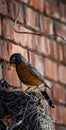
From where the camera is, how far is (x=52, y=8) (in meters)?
4.20

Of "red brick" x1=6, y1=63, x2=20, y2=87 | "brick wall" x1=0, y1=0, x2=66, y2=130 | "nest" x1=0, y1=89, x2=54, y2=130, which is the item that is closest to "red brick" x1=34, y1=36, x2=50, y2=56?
"brick wall" x1=0, y1=0, x2=66, y2=130

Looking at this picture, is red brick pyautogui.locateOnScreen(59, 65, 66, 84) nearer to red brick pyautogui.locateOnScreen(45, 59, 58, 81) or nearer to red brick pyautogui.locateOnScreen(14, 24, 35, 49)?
red brick pyautogui.locateOnScreen(45, 59, 58, 81)

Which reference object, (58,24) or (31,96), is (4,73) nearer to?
(31,96)

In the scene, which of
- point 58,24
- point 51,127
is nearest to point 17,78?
point 51,127

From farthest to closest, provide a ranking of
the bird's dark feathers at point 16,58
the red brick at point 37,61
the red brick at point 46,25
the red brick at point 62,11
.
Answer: the red brick at point 62,11, the red brick at point 46,25, the red brick at point 37,61, the bird's dark feathers at point 16,58

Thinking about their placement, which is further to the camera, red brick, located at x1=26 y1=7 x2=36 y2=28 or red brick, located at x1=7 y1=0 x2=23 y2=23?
red brick, located at x1=26 y1=7 x2=36 y2=28

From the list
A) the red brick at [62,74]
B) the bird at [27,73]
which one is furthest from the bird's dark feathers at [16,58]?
the red brick at [62,74]

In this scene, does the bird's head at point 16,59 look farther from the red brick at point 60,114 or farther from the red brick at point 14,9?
the red brick at point 60,114

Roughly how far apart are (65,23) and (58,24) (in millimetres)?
93

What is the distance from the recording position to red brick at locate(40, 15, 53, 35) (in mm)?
4011

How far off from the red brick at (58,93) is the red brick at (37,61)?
18 centimetres

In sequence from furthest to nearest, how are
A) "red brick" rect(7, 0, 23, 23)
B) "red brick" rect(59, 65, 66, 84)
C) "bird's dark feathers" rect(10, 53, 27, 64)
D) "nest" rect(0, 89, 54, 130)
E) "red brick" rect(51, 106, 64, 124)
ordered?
"red brick" rect(59, 65, 66, 84) → "red brick" rect(51, 106, 64, 124) → "red brick" rect(7, 0, 23, 23) → "bird's dark feathers" rect(10, 53, 27, 64) → "nest" rect(0, 89, 54, 130)

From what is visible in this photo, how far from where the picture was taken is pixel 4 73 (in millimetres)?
3391

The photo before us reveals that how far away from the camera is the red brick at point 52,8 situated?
414 cm
